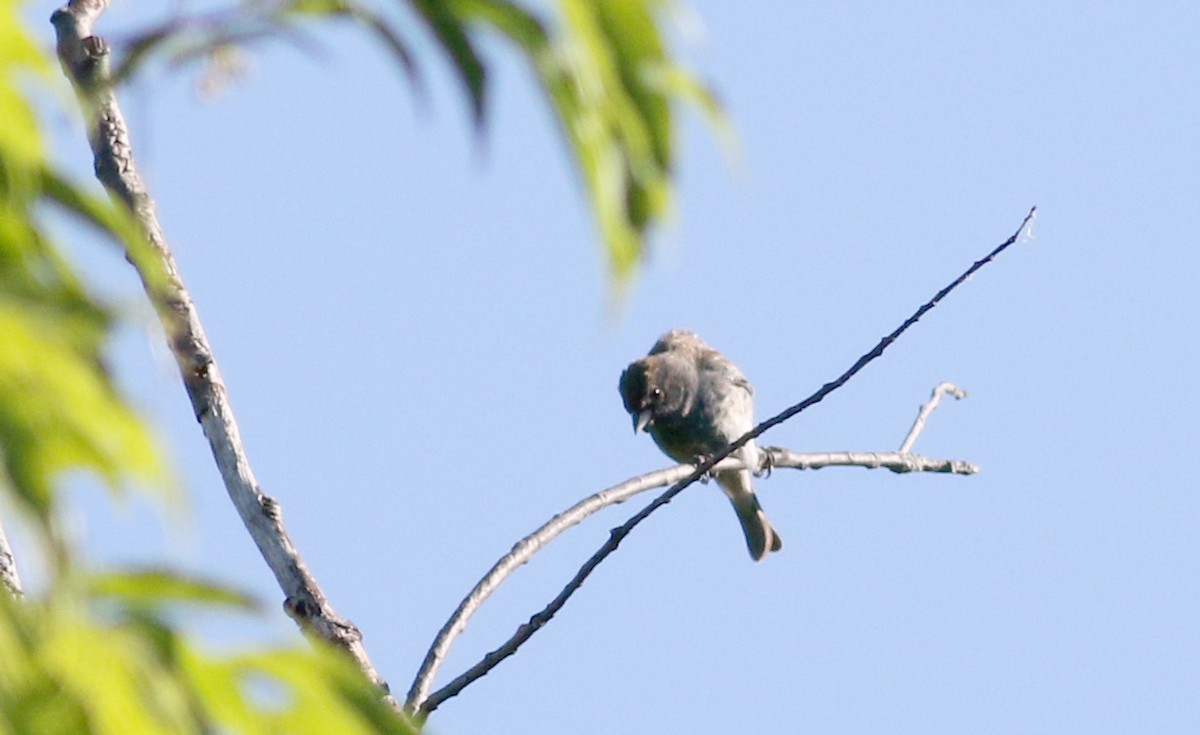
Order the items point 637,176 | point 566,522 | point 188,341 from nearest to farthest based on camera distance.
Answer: point 637,176
point 188,341
point 566,522

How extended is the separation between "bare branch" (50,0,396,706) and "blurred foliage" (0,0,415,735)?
8.56ft

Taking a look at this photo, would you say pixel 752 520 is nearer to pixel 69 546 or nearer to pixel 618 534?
pixel 618 534

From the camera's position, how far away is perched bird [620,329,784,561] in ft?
38.0

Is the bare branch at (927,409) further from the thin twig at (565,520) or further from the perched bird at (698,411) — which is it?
the perched bird at (698,411)

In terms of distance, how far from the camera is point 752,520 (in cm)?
1208

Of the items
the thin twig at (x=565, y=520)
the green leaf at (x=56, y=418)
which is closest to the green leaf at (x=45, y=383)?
the green leaf at (x=56, y=418)

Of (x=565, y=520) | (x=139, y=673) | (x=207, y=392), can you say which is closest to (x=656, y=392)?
(x=565, y=520)

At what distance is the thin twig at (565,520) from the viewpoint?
12.4 ft

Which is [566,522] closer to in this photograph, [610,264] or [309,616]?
[309,616]

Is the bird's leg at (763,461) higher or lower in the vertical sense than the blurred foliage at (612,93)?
higher

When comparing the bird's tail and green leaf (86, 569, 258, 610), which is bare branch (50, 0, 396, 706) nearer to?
green leaf (86, 569, 258, 610)

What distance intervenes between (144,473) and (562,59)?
264 millimetres

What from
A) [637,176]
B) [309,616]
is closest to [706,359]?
[309,616]

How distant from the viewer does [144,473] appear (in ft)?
2.20
